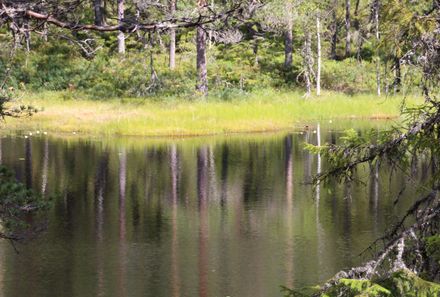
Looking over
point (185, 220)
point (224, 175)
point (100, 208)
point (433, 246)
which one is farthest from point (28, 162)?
point (433, 246)

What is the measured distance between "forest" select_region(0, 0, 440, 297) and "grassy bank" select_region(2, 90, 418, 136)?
0.38 ft

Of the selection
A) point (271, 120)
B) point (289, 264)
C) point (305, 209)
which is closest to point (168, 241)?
point (289, 264)

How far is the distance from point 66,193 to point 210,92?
21059mm

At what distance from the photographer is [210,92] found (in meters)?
46.9

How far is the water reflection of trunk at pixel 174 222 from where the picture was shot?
17.2 m

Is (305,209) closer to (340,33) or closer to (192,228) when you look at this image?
(192,228)

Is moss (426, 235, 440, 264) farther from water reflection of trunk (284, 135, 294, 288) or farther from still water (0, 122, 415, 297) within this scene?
water reflection of trunk (284, 135, 294, 288)

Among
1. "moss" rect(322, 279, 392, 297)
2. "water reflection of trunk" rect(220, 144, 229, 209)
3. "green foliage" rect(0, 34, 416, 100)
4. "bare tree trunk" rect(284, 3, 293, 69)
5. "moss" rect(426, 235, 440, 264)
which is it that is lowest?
"water reflection of trunk" rect(220, 144, 229, 209)

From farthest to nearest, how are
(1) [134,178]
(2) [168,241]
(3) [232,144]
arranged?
(3) [232,144] → (1) [134,178] → (2) [168,241]

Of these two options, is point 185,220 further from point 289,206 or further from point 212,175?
point 212,175

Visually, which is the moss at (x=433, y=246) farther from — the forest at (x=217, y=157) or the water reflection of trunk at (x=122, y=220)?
the water reflection of trunk at (x=122, y=220)

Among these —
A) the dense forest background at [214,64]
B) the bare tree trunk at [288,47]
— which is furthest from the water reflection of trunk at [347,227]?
the bare tree trunk at [288,47]

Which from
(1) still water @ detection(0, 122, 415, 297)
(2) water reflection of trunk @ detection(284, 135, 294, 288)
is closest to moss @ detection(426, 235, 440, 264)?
(1) still water @ detection(0, 122, 415, 297)

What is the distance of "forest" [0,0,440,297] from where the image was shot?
27.2ft
